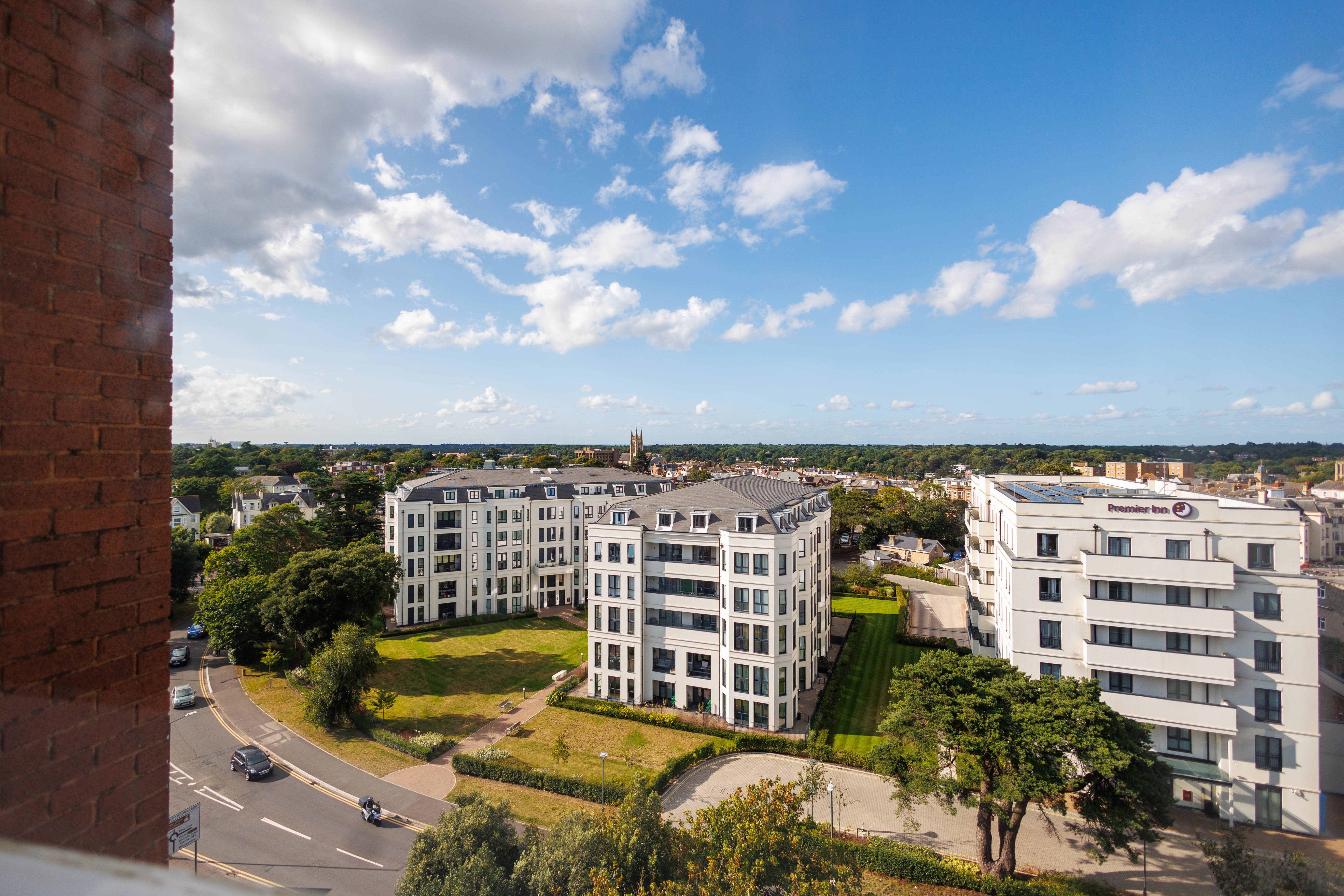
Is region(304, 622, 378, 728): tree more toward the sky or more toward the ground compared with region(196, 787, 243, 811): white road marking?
more toward the sky

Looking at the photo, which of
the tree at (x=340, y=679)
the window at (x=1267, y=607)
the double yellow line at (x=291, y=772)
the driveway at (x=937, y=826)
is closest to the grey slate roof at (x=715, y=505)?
the driveway at (x=937, y=826)

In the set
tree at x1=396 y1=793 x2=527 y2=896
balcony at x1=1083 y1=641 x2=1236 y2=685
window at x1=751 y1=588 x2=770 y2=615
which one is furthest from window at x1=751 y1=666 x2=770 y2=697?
tree at x1=396 y1=793 x2=527 y2=896

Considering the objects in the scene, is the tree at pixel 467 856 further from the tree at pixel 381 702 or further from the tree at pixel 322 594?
the tree at pixel 322 594

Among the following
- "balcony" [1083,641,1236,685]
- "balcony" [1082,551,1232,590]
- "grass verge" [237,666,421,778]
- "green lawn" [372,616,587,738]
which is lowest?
"green lawn" [372,616,587,738]

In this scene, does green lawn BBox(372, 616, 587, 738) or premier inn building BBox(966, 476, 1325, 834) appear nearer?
premier inn building BBox(966, 476, 1325, 834)

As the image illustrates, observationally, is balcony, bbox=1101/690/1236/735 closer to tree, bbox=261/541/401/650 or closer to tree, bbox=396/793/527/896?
tree, bbox=396/793/527/896

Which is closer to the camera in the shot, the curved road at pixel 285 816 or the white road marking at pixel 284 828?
the curved road at pixel 285 816
